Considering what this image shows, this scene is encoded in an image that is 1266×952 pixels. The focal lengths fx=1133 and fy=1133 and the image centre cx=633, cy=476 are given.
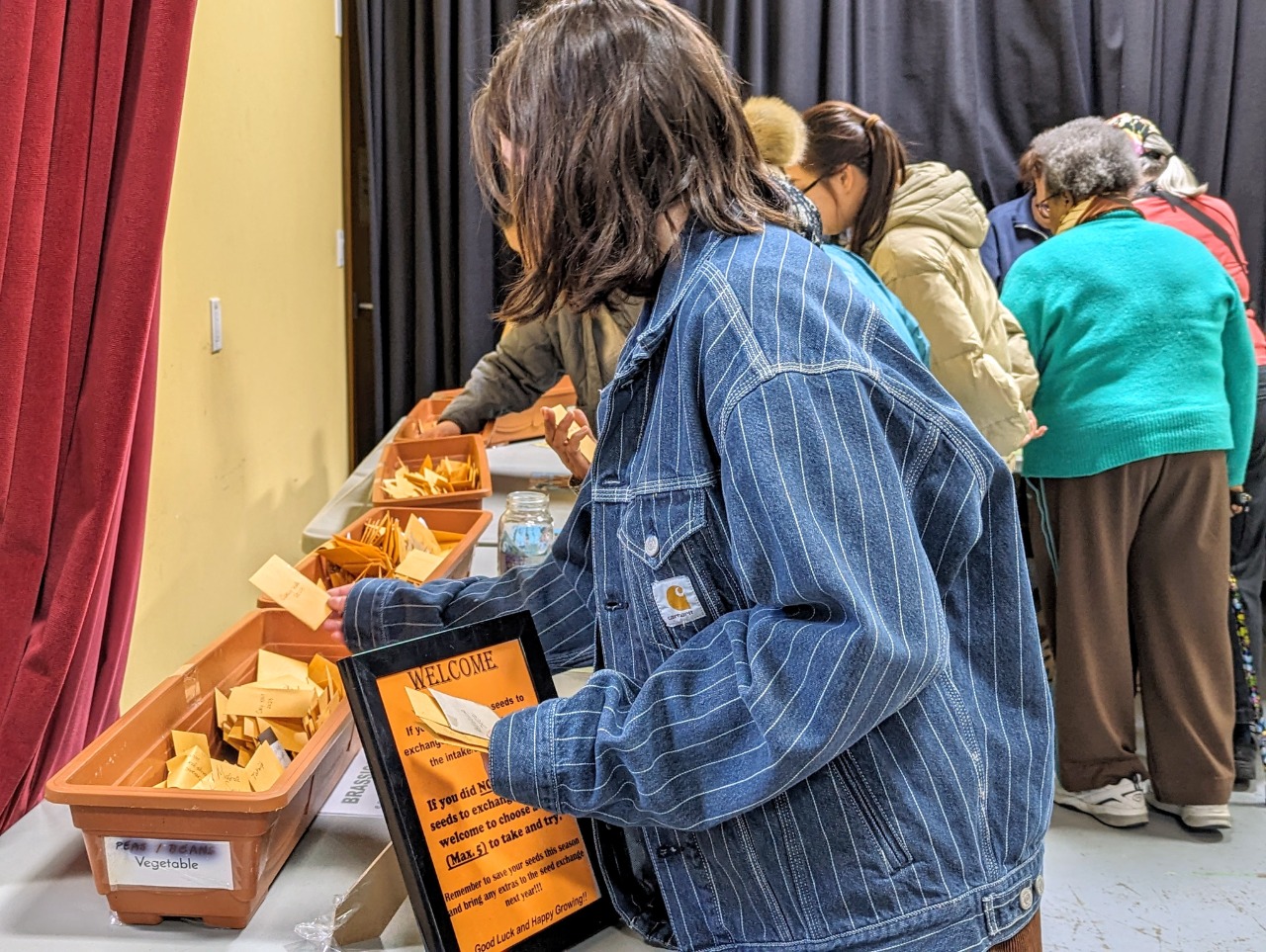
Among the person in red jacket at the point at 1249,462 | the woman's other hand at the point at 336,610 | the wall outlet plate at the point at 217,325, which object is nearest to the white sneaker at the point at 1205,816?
the person in red jacket at the point at 1249,462

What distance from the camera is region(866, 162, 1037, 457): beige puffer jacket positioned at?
7.31 ft

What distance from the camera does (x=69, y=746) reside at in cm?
127

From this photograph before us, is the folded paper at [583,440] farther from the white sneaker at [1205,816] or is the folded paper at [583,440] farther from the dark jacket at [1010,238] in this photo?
the dark jacket at [1010,238]

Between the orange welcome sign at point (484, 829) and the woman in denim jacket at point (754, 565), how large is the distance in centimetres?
14

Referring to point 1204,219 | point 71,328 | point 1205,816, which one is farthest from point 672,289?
point 1204,219

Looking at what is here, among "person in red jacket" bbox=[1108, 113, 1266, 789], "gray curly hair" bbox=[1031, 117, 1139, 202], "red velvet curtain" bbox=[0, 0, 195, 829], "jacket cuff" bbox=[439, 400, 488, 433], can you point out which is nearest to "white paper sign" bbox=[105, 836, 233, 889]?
"red velvet curtain" bbox=[0, 0, 195, 829]

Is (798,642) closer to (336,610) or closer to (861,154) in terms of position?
(336,610)

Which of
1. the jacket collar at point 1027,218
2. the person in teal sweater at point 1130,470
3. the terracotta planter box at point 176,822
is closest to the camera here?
the terracotta planter box at point 176,822

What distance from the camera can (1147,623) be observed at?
8.23 ft

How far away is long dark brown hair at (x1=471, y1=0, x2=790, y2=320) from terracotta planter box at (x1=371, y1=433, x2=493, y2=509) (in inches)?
47.8

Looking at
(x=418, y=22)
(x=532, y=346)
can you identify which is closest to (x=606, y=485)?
(x=532, y=346)

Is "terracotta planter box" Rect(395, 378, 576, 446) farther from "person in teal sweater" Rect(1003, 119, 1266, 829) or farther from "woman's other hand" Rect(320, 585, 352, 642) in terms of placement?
"woman's other hand" Rect(320, 585, 352, 642)

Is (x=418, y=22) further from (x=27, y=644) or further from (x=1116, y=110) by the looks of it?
(x=27, y=644)

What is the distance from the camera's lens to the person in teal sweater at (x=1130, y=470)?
7.70 ft
